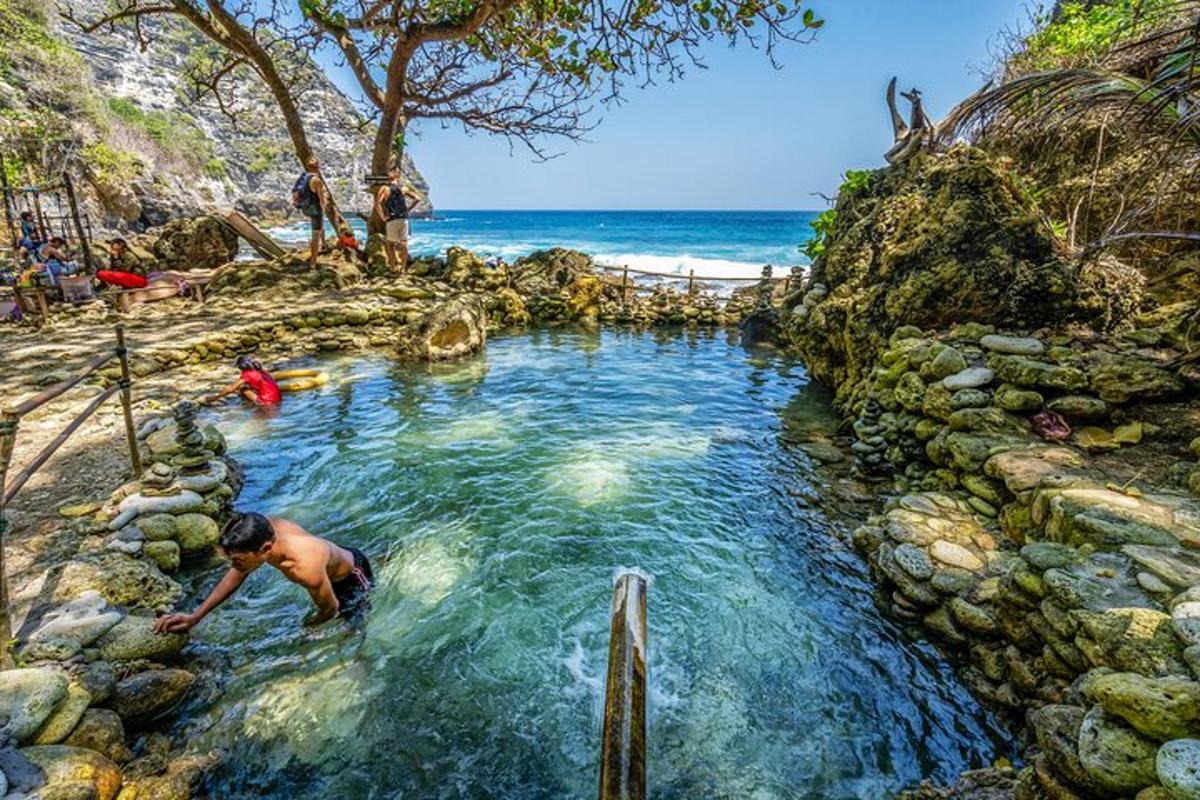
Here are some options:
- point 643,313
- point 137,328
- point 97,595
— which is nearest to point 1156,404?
point 97,595

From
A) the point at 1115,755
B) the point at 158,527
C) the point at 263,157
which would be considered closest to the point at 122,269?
the point at 158,527

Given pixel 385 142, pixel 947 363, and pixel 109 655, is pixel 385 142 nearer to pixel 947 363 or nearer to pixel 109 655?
pixel 109 655

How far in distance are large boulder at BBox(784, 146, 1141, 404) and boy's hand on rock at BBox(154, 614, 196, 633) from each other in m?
7.21

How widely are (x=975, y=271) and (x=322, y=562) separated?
24.0 feet

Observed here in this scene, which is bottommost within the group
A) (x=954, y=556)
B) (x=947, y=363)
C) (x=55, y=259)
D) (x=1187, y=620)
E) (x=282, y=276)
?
(x=954, y=556)

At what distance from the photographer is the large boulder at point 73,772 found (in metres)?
2.15

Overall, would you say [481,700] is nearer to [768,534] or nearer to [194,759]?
[194,759]

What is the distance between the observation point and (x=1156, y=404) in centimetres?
439

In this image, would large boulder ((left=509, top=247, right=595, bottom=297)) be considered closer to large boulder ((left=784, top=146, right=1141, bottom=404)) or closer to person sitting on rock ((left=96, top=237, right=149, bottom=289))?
person sitting on rock ((left=96, top=237, right=149, bottom=289))

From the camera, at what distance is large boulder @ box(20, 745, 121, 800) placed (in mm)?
2154

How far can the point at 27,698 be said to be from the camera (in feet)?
Answer: 7.98

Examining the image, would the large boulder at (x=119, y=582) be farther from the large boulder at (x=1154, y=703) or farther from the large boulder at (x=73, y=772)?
the large boulder at (x=1154, y=703)

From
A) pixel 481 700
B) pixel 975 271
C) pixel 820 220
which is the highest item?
pixel 820 220

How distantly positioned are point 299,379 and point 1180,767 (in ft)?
32.6
